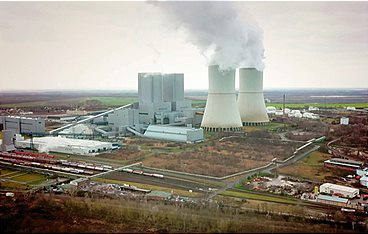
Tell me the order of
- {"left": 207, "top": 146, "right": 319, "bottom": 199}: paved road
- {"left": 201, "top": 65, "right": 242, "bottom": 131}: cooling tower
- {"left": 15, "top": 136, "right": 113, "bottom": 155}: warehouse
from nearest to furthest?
{"left": 207, "top": 146, "right": 319, "bottom": 199}: paved road
{"left": 15, "top": 136, "right": 113, "bottom": 155}: warehouse
{"left": 201, "top": 65, "right": 242, "bottom": 131}: cooling tower

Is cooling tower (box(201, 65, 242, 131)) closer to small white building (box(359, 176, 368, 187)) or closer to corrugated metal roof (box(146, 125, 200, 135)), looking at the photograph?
corrugated metal roof (box(146, 125, 200, 135))

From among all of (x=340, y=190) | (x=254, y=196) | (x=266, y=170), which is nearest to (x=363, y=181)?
(x=340, y=190)

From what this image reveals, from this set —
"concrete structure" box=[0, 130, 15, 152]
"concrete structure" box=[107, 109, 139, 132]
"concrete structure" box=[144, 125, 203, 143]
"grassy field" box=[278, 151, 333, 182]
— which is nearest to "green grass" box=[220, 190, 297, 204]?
"grassy field" box=[278, 151, 333, 182]

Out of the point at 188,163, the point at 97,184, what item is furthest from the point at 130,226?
the point at 188,163

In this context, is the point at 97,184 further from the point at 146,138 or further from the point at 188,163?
the point at 146,138

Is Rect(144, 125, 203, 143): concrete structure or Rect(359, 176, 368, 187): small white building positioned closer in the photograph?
Rect(359, 176, 368, 187): small white building

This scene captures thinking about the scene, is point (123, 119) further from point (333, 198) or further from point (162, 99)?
point (333, 198)

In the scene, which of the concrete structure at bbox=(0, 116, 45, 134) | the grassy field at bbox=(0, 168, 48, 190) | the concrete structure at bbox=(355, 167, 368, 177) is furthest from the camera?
the concrete structure at bbox=(0, 116, 45, 134)
